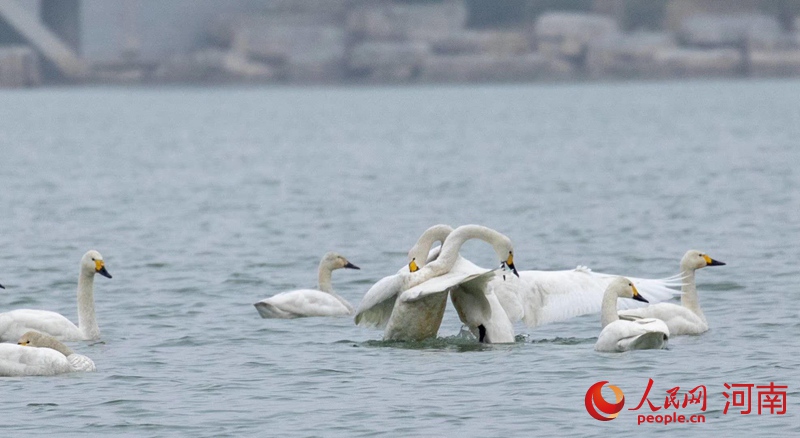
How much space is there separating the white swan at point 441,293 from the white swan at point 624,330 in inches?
39.0

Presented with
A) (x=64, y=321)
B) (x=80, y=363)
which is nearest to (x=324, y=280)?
(x=64, y=321)

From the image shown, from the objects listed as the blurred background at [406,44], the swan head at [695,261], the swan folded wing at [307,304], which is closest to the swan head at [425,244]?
the swan folded wing at [307,304]

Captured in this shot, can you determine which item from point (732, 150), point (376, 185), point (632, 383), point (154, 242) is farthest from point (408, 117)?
point (632, 383)

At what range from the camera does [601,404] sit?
43.1 feet

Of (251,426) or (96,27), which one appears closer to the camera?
(251,426)

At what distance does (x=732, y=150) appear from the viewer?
5147 centimetres

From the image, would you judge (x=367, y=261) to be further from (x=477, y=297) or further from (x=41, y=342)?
(x=41, y=342)

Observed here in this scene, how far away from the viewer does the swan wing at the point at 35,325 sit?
51.8 feet

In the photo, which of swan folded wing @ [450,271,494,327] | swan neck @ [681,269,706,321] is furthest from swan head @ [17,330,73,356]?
swan neck @ [681,269,706,321]

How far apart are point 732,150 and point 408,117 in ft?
118

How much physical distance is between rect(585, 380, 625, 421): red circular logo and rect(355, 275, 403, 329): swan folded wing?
263 centimetres

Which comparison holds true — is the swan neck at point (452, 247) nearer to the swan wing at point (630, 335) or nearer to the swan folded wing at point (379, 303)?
the swan folded wing at point (379, 303)

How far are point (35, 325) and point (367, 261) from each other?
27.0 ft

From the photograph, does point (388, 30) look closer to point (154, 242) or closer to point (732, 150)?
point (732, 150)
